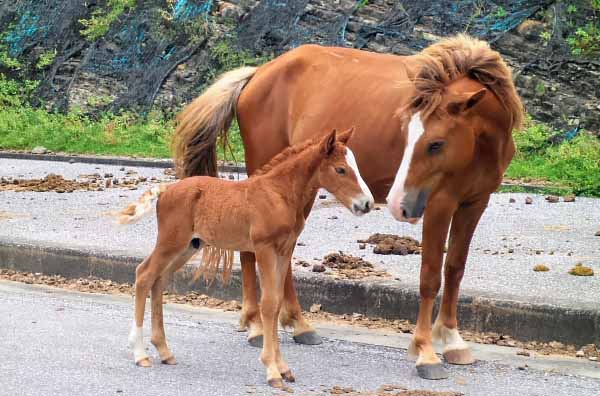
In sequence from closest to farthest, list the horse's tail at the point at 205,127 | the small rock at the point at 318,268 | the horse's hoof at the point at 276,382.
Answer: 1. the horse's hoof at the point at 276,382
2. the horse's tail at the point at 205,127
3. the small rock at the point at 318,268

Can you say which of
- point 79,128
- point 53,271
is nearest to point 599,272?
point 53,271

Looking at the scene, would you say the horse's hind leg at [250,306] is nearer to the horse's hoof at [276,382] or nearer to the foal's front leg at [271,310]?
the foal's front leg at [271,310]

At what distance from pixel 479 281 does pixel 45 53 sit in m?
18.9

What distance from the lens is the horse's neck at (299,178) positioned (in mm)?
5828

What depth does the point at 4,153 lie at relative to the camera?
66.3 ft

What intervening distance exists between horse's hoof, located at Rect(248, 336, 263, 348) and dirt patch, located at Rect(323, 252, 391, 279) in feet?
4.22

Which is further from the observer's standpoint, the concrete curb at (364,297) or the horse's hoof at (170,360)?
the concrete curb at (364,297)

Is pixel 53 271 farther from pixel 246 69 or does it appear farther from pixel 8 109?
pixel 8 109

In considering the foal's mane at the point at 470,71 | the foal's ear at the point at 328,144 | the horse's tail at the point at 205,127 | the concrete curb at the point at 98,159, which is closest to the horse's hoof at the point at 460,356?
the foal's mane at the point at 470,71

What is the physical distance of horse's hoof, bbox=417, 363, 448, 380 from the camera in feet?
19.2

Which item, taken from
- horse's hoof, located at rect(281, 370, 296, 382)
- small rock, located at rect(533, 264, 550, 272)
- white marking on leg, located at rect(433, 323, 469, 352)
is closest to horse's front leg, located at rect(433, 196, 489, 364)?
white marking on leg, located at rect(433, 323, 469, 352)

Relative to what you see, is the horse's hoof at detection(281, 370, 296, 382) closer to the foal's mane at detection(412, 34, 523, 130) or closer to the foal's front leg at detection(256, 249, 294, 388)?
the foal's front leg at detection(256, 249, 294, 388)

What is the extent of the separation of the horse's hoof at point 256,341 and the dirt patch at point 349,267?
1.29 m

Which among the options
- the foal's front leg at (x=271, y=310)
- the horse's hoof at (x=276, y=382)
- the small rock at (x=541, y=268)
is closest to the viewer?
the horse's hoof at (x=276, y=382)
